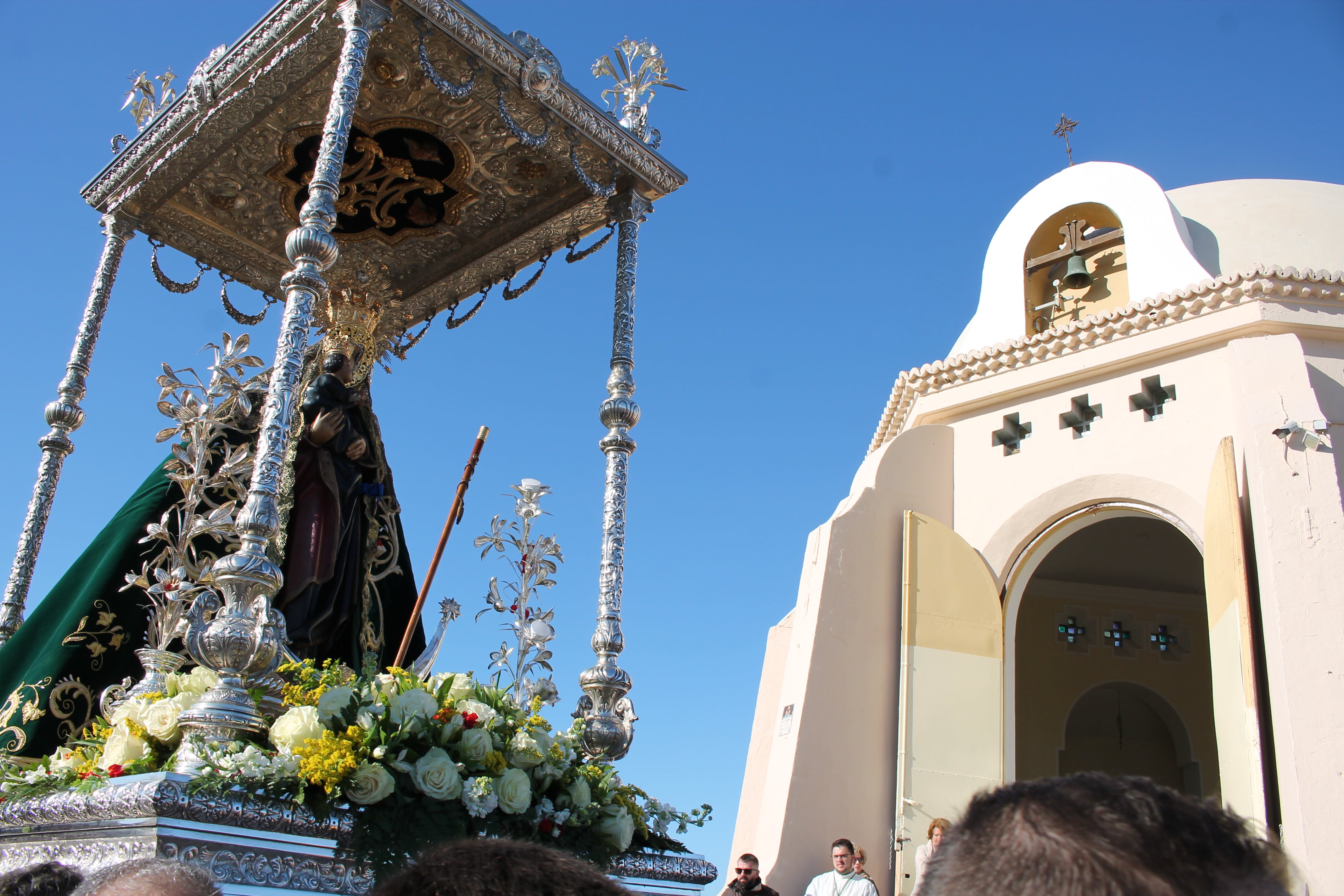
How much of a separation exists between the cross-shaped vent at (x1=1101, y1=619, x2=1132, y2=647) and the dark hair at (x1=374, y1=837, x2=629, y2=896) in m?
13.8

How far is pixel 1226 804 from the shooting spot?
33.1 inches

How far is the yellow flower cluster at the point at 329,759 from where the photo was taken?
298 centimetres

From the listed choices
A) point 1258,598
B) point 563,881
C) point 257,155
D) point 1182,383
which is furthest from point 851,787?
point 563,881

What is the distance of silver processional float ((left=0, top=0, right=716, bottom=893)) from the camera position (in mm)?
2959

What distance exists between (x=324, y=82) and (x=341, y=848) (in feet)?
13.2

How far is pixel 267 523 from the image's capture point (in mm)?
3590

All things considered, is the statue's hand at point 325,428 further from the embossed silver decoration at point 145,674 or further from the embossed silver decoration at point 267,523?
the embossed silver decoration at point 267,523

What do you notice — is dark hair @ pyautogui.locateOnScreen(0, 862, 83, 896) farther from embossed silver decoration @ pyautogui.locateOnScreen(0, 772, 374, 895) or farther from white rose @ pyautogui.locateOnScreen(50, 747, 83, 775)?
white rose @ pyautogui.locateOnScreen(50, 747, 83, 775)

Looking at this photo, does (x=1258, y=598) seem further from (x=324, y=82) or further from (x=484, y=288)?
(x=324, y=82)

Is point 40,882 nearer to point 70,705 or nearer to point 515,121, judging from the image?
point 70,705

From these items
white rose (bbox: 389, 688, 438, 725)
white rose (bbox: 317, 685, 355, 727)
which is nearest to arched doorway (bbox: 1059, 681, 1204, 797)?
white rose (bbox: 389, 688, 438, 725)

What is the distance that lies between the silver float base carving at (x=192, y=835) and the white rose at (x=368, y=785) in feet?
0.20

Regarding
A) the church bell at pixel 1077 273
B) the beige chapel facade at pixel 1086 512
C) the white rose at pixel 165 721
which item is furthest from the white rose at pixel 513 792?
the church bell at pixel 1077 273

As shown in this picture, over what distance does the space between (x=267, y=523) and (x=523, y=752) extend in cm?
122
